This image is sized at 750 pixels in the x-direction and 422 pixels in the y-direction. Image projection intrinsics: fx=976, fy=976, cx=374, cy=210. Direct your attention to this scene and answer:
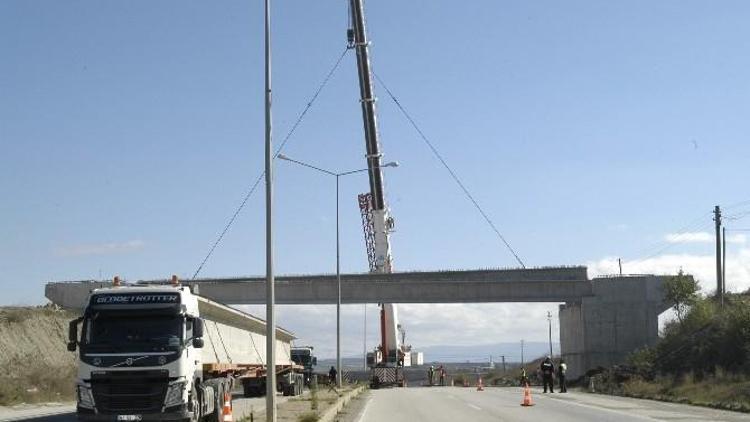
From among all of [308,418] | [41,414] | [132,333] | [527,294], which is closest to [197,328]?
[132,333]

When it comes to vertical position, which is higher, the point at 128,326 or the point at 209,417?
the point at 128,326

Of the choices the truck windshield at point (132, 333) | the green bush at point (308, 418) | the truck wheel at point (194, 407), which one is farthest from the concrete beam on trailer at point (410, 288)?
the truck windshield at point (132, 333)

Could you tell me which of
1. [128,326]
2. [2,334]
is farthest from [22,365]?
[128,326]

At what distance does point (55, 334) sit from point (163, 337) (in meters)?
38.9

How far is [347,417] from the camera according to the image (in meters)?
27.4

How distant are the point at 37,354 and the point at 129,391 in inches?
1407

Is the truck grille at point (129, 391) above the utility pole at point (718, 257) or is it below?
below

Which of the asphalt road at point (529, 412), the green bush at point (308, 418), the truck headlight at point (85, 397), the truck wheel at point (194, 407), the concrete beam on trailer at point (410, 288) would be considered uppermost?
the concrete beam on trailer at point (410, 288)

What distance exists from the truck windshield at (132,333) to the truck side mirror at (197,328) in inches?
A: 17.9

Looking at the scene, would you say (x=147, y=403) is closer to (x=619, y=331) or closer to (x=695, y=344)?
(x=695, y=344)

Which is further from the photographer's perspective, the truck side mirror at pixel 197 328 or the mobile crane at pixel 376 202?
the mobile crane at pixel 376 202

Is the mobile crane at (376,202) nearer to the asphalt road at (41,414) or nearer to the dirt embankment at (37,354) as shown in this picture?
the dirt embankment at (37,354)

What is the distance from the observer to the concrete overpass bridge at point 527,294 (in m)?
66.9

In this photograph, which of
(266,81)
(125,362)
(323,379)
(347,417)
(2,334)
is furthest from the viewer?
(323,379)
